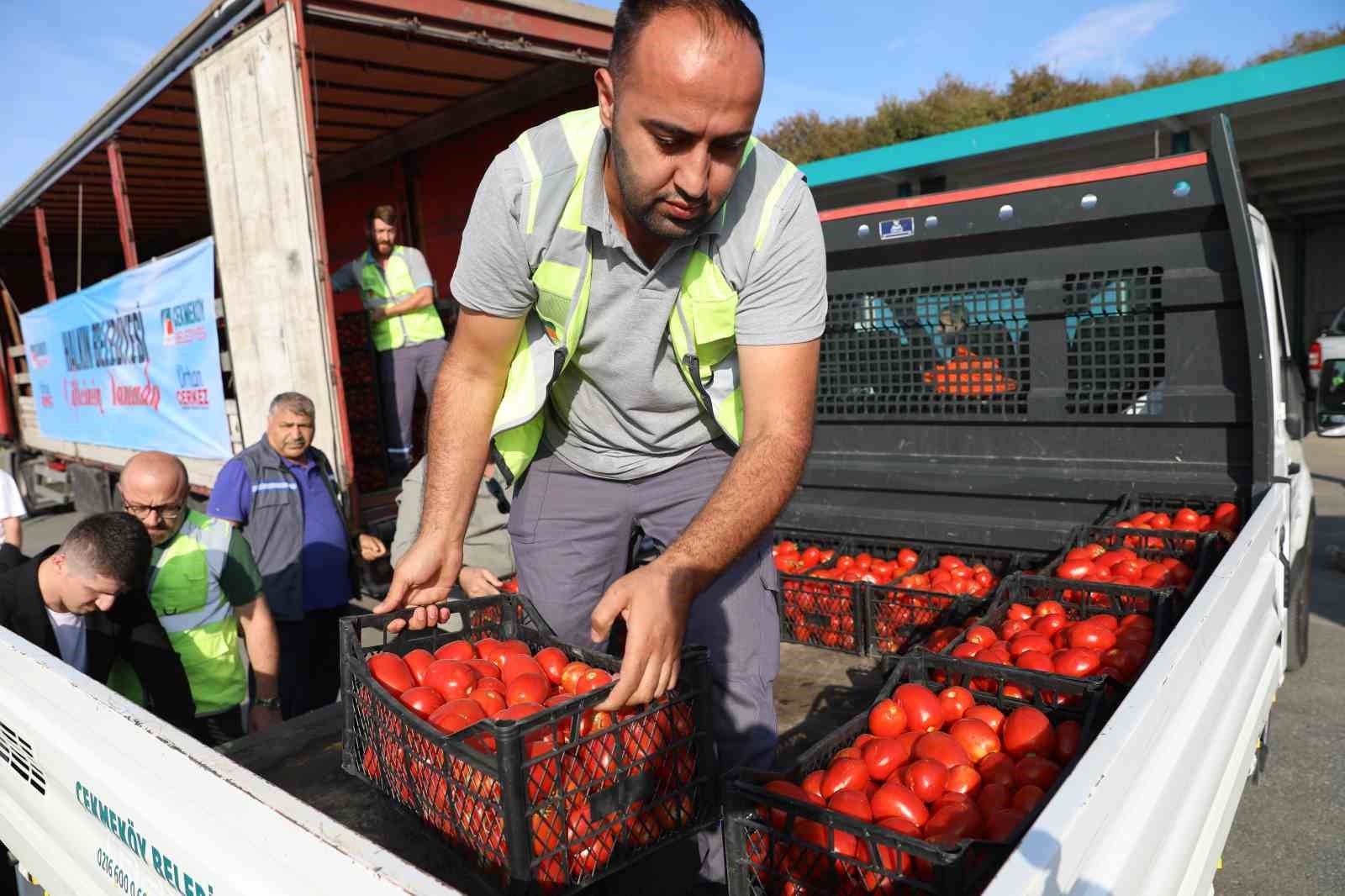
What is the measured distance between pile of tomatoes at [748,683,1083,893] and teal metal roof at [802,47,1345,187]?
4.87 meters

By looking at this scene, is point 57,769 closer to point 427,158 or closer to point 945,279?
point 945,279

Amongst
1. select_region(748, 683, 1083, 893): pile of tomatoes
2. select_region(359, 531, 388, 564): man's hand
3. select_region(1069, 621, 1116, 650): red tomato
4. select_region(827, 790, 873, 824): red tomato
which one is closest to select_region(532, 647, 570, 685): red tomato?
select_region(748, 683, 1083, 893): pile of tomatoes

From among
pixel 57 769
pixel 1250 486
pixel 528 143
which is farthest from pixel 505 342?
pixel 1250 486

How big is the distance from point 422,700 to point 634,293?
1013 mm

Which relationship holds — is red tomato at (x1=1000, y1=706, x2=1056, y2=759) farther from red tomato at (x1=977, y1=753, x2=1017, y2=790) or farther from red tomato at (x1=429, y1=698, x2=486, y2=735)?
red tomato at (x1=429, y1=698, x2=486, y2=735)

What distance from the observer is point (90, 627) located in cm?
316

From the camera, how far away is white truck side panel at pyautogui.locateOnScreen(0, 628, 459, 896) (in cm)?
130

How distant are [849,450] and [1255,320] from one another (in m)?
1.79

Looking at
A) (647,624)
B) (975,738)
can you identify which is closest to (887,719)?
(975,738)

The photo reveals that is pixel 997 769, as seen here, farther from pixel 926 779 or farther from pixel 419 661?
pixel 419 661

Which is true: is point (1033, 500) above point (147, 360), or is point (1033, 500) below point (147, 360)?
below

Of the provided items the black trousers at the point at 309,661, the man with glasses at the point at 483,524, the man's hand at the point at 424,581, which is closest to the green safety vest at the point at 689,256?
the man's hand at the point at 424,581

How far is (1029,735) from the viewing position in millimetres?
2188

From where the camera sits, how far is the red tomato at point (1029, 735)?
217cm
